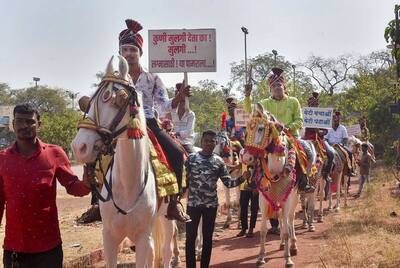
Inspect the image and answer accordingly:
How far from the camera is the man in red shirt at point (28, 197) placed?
4.18 m

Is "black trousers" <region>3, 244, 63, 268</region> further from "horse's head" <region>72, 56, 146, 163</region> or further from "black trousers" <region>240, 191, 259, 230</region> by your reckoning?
"black trousers" <region>240, 191, 259, 230</region>

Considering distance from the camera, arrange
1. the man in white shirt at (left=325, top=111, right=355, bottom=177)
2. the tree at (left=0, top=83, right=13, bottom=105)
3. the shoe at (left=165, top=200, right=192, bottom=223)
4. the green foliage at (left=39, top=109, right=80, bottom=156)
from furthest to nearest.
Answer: the tree at (left=0, top=83, right=13, bottom=105), the green foliage at (left=39, top=109, right=80, bottom=156), the man in white shirt at (left=325, top=111, right=355, bottom=177), the shoe at (left=165, top=200, right=192, bottom=223)

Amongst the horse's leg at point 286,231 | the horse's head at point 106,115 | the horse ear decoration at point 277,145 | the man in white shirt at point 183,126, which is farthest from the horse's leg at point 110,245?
the man in white shirt at point 183,126

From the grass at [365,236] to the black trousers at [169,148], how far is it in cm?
270

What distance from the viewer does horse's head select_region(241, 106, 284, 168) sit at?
7.73 metres

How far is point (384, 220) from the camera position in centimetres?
1134

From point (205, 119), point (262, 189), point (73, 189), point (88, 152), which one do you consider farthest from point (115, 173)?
point (205, 119)

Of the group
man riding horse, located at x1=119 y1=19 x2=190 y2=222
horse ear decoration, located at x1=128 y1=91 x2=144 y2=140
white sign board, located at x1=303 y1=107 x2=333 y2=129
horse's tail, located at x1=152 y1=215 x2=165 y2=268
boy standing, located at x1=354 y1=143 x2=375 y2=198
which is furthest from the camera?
boy standing, located at x1=354 y1=143 x2=375 y2=198

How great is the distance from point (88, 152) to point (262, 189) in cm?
462

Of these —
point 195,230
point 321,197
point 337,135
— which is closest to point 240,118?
point 321,197

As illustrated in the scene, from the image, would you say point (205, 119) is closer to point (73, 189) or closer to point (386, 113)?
point (386, 113)

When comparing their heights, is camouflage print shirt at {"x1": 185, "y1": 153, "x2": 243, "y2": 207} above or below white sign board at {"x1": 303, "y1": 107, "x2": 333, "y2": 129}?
below

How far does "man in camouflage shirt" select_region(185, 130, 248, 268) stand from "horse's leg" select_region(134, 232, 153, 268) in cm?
170

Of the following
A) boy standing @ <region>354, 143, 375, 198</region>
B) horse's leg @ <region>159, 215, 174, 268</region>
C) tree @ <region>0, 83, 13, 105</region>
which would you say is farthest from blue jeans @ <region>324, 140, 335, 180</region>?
tree @ <region>0, 83, 13, 105</region>
